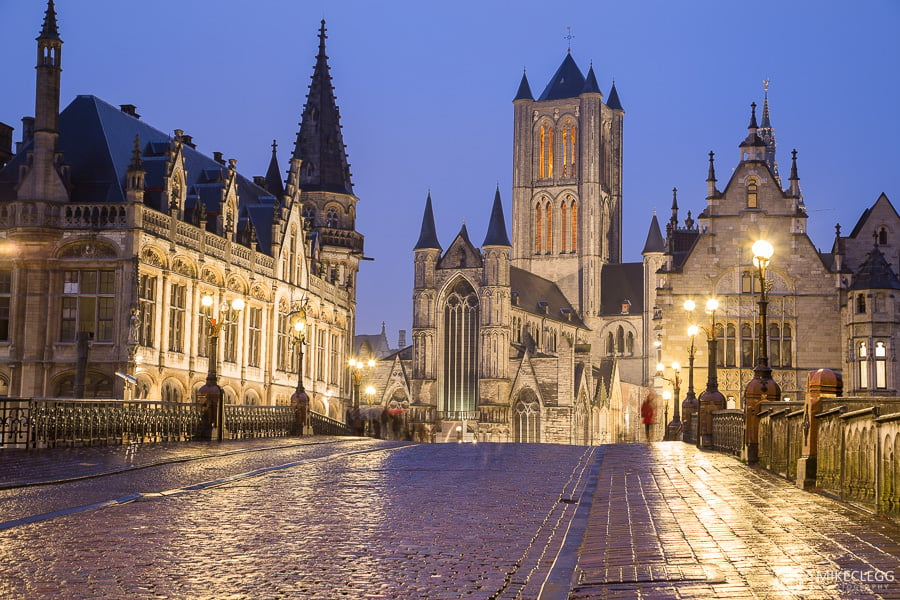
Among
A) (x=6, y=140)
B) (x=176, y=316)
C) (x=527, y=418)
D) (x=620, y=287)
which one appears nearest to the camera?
(x=176, y=316)

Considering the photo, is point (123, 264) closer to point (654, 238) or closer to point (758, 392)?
point (758, 392)

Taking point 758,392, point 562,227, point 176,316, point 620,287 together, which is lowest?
point 758,392

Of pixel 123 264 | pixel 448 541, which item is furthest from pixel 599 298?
pixel 448 541

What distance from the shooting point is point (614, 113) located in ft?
403

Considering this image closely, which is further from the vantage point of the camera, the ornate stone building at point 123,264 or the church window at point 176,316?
the church window at point 176,316

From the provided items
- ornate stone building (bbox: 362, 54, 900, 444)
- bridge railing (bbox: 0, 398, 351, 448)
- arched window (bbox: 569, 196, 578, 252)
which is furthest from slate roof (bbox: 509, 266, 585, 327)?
bridge railing (bbox: 0, 398, 351, 448)

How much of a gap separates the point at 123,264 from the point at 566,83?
82949mm

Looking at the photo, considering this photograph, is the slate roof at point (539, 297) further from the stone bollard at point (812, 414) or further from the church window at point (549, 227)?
the stone bollard at point (812, 414)

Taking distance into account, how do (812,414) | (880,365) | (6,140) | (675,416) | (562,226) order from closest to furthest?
(812,414), (675,416), (6,140), (880,365), (562,226)

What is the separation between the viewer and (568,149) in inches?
4614

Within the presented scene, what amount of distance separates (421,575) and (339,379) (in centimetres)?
5990

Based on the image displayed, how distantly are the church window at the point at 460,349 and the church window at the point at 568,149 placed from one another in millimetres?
24123

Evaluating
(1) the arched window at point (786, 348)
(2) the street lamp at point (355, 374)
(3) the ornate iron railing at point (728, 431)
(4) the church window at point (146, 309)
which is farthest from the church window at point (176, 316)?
(1) the arched window at point (786, 348)

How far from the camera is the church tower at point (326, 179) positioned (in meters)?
72.9
